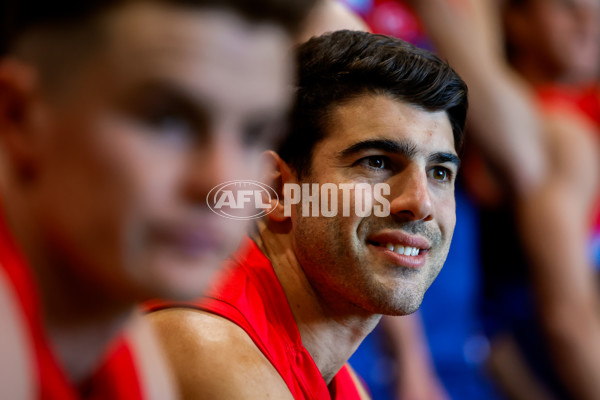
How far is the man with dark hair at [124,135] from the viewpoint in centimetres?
43

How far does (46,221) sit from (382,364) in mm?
1088

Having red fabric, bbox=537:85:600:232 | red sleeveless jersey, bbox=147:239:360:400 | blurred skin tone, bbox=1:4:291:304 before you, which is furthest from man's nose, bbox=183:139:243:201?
red fabric, bbox=537:85:600:232

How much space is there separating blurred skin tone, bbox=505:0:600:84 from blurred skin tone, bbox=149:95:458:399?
4.76 ft

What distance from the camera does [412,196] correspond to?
692 millimetres

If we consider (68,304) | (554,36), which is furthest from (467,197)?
(68,304)

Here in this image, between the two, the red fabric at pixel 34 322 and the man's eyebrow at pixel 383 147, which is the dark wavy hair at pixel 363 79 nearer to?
the man's eyebrow at pixel 383 147

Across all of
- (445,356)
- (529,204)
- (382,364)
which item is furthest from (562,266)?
(382,364)

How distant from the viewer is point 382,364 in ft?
4.78

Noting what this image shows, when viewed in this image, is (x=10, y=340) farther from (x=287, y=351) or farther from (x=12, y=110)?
(x=287, y=351)

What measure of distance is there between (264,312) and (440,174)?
0.27 metres

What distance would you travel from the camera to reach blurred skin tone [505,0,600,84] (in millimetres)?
2109

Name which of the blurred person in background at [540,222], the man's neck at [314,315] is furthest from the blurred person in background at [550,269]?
the man's neck at [314,315]

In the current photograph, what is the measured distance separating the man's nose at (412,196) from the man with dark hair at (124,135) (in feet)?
0.82

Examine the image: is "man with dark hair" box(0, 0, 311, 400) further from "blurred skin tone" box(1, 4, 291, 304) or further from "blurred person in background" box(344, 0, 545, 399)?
"blurred person in background" box(344, 0, 545, 399)
